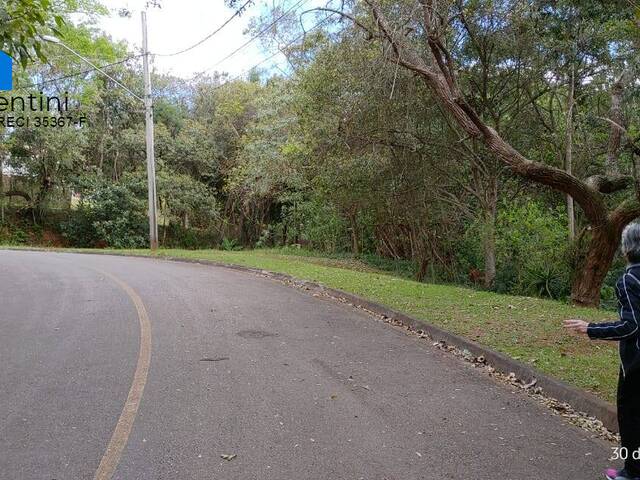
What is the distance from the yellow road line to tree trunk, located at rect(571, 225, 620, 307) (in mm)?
8629

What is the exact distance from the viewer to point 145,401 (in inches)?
218

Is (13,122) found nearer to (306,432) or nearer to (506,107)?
(506,107)

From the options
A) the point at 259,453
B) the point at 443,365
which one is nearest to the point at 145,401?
the point at 259,453

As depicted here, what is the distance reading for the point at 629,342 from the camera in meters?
3.78

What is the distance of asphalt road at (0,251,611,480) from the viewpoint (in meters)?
4.29

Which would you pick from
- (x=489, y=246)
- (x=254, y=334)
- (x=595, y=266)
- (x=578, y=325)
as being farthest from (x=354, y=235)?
(x=578, y=325)

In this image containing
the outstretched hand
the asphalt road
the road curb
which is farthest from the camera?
the road curb

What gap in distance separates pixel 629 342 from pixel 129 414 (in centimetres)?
407

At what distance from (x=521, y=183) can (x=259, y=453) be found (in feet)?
52.6

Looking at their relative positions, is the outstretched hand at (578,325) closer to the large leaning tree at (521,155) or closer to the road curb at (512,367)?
the road curb at (512,367)

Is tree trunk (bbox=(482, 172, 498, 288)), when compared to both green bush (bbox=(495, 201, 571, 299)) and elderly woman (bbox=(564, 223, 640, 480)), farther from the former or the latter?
elderly woman (bbox=(564, 223, 640, 480))

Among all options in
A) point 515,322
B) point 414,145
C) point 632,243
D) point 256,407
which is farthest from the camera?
point 414,145

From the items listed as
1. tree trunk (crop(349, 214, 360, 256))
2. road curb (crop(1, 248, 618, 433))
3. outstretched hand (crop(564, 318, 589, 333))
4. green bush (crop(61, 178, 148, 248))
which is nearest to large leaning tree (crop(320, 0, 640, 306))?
road curb (crop(1, 248, 618, 433))

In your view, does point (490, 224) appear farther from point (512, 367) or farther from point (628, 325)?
point (628, 325)
